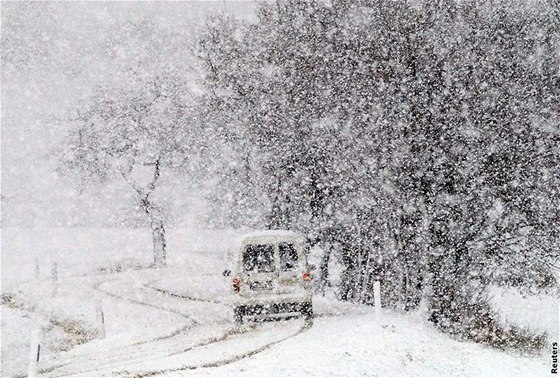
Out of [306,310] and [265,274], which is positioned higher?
[265,274]

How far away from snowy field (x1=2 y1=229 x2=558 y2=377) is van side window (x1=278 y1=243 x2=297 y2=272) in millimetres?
1315

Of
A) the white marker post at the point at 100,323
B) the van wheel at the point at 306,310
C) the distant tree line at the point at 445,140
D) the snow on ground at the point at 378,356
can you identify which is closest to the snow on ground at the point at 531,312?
the distant tree line at the point at 445,140

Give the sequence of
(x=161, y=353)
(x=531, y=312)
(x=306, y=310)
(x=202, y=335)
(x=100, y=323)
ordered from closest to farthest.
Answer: (x=161, y=353), (x=202, y=335), (x=306, y=310), (x=100, y=323), (x=531, y=312)

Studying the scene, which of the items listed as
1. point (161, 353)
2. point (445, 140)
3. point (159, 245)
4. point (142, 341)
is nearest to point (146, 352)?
point (161, 353)

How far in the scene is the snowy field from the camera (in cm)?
1116

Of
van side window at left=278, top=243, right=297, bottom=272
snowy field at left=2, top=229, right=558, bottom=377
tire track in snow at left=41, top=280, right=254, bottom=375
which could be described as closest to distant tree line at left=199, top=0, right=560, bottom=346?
snowy field at left=2, top=229, right=558, bottom=377

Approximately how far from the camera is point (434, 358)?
12188mm

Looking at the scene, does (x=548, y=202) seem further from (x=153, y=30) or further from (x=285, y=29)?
(x=153, y=30)

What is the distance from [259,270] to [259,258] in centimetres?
27

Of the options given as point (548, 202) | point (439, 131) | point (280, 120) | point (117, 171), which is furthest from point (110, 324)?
point (117, 171)

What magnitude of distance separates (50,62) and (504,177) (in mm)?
34452

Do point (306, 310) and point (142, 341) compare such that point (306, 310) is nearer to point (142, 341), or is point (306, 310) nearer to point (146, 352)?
point (142, 341)

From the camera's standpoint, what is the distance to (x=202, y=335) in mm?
14609

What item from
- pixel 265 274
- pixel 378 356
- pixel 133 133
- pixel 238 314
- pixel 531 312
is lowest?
pixel 531 312
